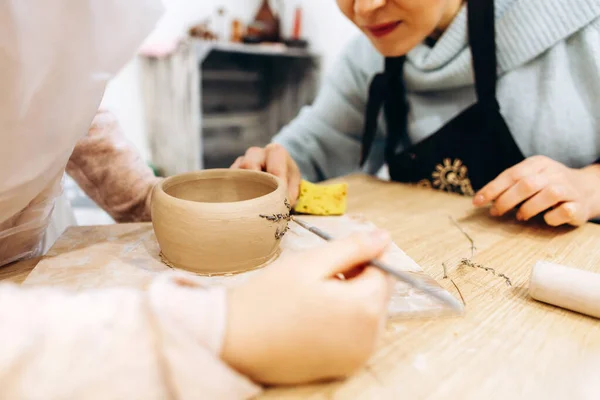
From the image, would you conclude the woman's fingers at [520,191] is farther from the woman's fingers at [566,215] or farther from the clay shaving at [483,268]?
the clay shaving at [483,268]

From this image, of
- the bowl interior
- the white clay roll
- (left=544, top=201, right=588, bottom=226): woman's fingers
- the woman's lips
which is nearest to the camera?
the white clay roll

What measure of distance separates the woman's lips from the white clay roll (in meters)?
0.60

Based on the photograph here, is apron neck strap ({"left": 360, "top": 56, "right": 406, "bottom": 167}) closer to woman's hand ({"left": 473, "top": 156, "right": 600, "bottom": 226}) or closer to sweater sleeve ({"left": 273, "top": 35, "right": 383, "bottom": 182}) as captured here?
sweater sleeve ({"left": 273, "top": 35, "right": 383, "bottom": 182})

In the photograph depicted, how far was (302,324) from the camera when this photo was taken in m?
0.37

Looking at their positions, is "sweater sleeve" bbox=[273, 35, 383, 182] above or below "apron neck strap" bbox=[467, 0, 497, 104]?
below

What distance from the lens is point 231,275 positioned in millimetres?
572

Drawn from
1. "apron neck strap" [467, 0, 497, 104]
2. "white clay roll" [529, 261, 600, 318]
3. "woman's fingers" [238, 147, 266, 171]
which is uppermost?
"apron neck strap" [467, 0, 497, 104]

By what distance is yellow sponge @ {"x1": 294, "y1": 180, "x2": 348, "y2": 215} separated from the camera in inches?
32.5

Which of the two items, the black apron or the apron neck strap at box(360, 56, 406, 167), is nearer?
the black apron

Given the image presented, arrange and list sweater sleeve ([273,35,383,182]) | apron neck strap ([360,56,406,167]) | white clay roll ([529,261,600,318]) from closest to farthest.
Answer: white clay roll ([529,261,600,318]) → apron neck strap ([360,56,406,167]) → sweater sleeve ([273,35,383,182])

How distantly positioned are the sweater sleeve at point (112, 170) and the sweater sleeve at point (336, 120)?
596 millimetres

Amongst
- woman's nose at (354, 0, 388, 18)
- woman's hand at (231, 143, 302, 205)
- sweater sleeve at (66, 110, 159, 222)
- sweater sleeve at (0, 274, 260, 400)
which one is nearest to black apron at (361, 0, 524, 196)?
woman's nose at (354, 0, 388, 18)

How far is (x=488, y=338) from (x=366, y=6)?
0.67 m

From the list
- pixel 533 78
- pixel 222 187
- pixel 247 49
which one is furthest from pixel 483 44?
pixel 247 49
